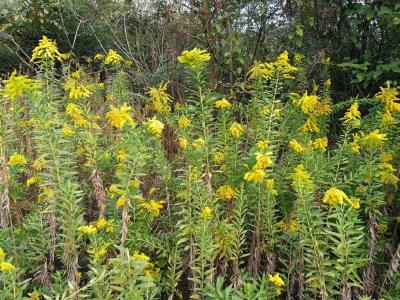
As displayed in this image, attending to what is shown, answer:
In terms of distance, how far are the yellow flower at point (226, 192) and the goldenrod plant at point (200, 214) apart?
0.04 feet

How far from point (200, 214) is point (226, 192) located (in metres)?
0.31

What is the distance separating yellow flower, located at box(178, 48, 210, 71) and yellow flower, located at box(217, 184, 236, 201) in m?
0.61

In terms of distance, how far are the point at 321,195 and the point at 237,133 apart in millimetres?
521

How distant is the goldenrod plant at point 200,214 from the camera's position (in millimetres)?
1965

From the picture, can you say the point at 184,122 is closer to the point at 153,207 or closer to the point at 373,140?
the point at 153,207

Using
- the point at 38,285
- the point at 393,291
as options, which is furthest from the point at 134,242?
the point at 393,291

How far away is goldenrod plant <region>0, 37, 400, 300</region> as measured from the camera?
6.45 feet

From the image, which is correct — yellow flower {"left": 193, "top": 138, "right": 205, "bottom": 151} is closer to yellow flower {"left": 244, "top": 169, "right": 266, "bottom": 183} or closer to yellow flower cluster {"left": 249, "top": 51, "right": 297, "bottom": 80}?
yellow flower {"left": 244, "top": 169, "right": 266, "bottom": 183}

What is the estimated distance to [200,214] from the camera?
206 cm

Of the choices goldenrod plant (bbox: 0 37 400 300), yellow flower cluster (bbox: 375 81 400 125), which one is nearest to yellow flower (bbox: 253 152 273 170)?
goldenrod plant (bbox: 0 37 400 300)

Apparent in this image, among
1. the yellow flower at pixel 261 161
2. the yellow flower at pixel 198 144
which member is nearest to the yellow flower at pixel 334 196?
the yellow flower at pixel 261 161

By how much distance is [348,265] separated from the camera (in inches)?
76.4

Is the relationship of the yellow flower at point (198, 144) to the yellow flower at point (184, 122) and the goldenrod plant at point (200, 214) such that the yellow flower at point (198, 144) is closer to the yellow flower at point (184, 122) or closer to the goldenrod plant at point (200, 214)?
the goldenrod plant at point (200, 214)

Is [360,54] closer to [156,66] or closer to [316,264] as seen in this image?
[156,66]
